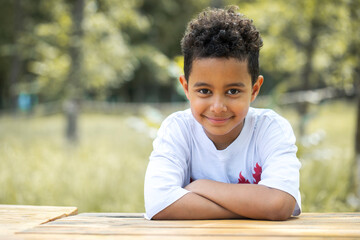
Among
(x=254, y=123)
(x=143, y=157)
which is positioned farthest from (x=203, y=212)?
(x=143, y=157)

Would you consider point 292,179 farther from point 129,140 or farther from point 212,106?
point 129,140

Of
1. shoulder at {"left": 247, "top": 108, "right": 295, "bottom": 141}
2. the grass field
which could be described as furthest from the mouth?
the grass field

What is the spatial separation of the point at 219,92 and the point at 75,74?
6380 millimetres

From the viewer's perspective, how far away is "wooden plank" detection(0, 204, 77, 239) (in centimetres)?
149

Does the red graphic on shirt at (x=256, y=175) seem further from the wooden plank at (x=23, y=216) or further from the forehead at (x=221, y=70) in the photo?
the wooden plank at (x=23, y=216)

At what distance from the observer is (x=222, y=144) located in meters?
2.01

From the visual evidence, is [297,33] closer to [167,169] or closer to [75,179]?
[75,179]

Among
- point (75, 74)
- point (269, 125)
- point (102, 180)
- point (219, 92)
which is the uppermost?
point (75, 74)

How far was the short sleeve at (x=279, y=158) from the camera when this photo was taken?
1.72 meters

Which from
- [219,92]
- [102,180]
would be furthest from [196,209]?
[102,180]

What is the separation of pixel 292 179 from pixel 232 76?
496mm

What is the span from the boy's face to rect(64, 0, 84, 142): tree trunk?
625cm

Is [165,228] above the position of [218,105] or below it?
below

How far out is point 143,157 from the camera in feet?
21.2
